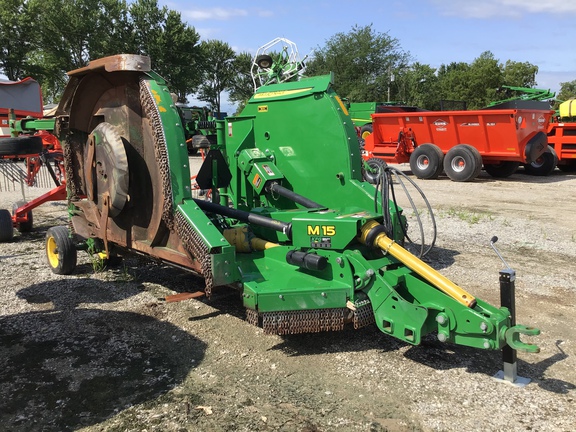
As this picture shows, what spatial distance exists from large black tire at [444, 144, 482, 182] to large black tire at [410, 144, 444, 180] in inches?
9.1

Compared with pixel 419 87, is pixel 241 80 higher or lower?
higher

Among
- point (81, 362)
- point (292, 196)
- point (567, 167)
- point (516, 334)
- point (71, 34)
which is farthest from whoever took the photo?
point (71, 34)

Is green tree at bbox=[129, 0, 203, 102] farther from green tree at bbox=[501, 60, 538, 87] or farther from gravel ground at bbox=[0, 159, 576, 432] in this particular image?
gravel ground at bbox=[0, 159, 576, 432]

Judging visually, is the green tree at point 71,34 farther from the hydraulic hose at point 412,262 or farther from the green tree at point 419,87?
the hydraulic hose at point 412,262

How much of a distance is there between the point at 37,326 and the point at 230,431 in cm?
230

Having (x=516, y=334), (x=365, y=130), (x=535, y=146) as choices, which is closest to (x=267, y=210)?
(x=516, y=334)

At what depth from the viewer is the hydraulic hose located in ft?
10.2

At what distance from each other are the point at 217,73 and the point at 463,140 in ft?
137

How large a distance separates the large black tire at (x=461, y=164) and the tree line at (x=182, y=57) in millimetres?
23865

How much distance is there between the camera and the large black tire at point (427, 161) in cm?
1348

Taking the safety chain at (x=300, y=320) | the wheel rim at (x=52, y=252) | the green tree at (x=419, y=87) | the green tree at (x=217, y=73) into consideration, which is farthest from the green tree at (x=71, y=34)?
the safety chain at (x=300, y=320)

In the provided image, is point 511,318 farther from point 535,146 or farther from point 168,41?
point 168,41

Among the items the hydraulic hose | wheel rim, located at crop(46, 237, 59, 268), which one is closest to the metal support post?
the hydraulic hose

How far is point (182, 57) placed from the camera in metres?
41.9
